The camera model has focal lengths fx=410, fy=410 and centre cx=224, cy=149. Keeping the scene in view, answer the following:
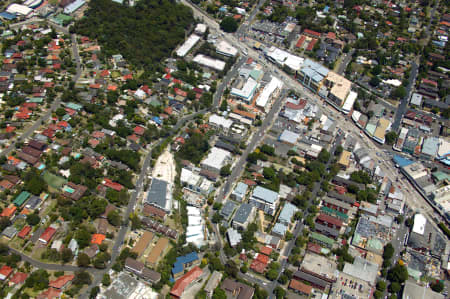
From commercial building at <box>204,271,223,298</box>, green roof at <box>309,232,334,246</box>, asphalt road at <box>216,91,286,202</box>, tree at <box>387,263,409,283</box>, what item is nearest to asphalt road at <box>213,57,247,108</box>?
asphalt road at <box>216,91,286,202</box>

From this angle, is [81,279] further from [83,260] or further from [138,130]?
[138,130]

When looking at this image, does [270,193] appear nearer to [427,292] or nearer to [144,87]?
[427,292]

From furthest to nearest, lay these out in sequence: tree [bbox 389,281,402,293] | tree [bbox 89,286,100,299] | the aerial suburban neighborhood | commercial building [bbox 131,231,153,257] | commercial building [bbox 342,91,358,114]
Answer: commercial building [bbox 342,91,358,114], commercial building [bbox 131,231,153,257], the aerial suburban neighborhood, tree [bbox 389,281,402,293], tree [bbox 89,286,100,299]

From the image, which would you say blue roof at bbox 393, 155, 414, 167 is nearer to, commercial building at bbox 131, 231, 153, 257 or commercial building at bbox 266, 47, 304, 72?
commercial building at bbox 266, 47, 304, 72

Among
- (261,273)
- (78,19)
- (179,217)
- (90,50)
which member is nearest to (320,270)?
(261,273)

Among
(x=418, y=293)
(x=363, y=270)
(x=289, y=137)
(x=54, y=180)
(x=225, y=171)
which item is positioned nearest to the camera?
(x=418, y=293)

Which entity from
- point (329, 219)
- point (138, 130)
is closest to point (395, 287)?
point (329, 219)
